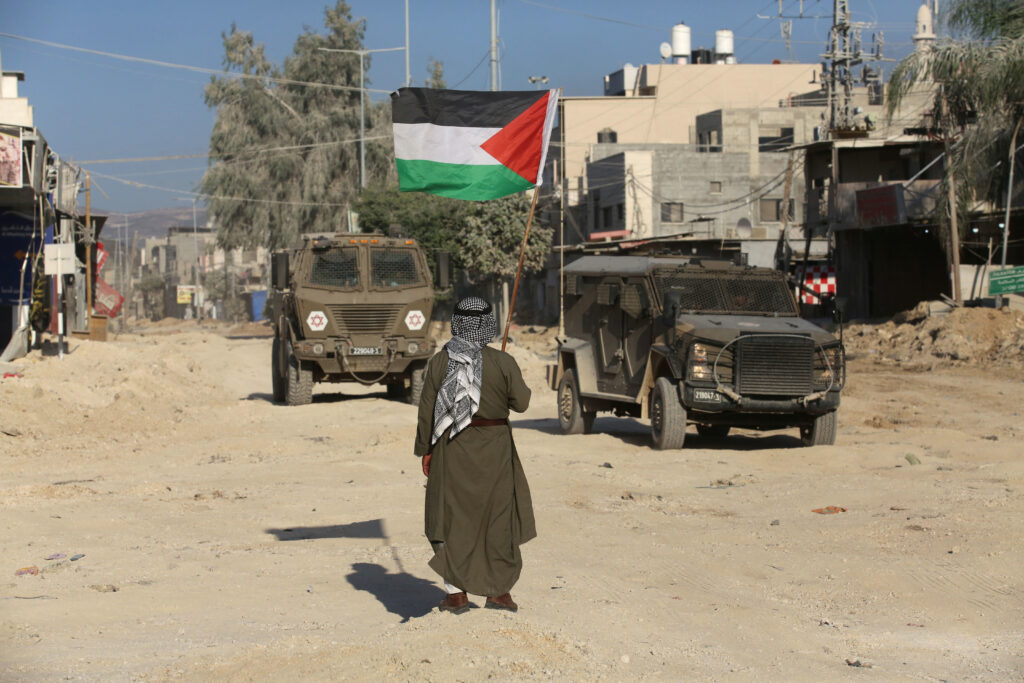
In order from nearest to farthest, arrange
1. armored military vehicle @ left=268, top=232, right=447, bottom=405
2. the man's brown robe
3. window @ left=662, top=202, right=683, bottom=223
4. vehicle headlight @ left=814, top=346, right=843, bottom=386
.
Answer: the man's brown robe, vehicle headlight @ left=814, top=346, right=843, bottom=386, armored military vehicle @ left=268, top=232, right=447, bottom=405, window @ left=662, top=202, right=683, bottom=223

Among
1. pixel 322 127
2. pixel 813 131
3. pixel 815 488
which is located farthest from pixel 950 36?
pixel 322 127

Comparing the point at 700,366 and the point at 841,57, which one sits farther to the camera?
the point at 841,57

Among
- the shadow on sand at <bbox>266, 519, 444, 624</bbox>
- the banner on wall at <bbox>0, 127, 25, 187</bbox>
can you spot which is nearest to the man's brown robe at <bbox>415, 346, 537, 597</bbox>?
the shadow on sand at <bbox>266, 519, 444, 624</bbox>

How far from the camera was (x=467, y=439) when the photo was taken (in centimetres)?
590

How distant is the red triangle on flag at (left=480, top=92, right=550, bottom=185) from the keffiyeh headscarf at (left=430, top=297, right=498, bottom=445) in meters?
4.29

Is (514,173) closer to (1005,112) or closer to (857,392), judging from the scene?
(857,392)

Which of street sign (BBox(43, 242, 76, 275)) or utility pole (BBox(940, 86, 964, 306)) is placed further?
utility pole (BBox(940, 86, 964, 306))

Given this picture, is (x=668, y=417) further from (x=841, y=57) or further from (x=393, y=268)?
(x=841, y=57)

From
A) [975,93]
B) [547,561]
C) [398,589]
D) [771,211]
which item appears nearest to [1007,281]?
[975,93]

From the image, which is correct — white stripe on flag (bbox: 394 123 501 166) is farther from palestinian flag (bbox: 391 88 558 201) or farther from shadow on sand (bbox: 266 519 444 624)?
shadow on sand (bbox: 266 519 444 624)

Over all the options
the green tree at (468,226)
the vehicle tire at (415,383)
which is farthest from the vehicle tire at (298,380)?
the green tree at (468,226)

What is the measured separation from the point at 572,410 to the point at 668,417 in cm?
248

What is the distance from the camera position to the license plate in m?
12.8

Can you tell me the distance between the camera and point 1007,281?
26.3m
